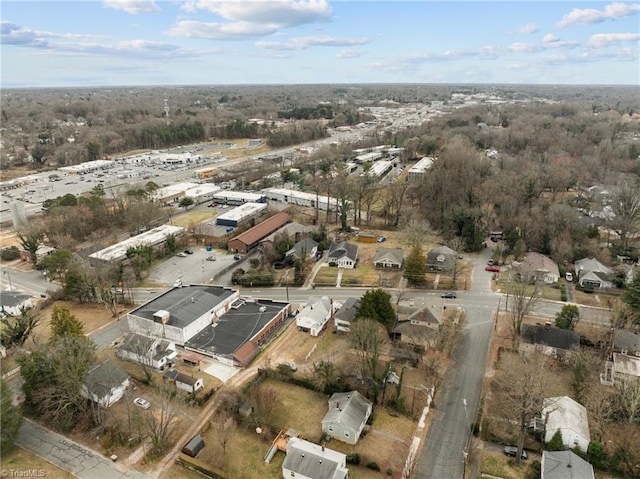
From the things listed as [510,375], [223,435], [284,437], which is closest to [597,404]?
[510,375]

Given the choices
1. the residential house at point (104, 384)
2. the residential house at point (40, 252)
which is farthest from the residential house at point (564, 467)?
the residential house at point (40, 252)

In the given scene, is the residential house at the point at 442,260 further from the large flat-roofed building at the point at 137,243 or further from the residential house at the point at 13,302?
the residential house at the point at 13,302

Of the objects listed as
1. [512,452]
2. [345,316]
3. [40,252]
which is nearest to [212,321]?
[345,316]

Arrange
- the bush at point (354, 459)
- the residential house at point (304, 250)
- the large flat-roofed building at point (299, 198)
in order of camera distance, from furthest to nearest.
A: the large flat-roofed building at point (299, 198), the residential house at point (304, 250), the bush at point (354, 459)

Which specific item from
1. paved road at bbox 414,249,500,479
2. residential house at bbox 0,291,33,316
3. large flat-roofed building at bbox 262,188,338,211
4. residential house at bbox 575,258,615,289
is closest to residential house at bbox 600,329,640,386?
paved road at bbox 414,249,500,479

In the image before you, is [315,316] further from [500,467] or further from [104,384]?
[500,467]

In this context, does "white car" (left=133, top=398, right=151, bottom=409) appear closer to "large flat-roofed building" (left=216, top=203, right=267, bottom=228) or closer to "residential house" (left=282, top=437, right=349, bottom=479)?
"residential house" (left=282, top=437, right=349, bottom=479)
